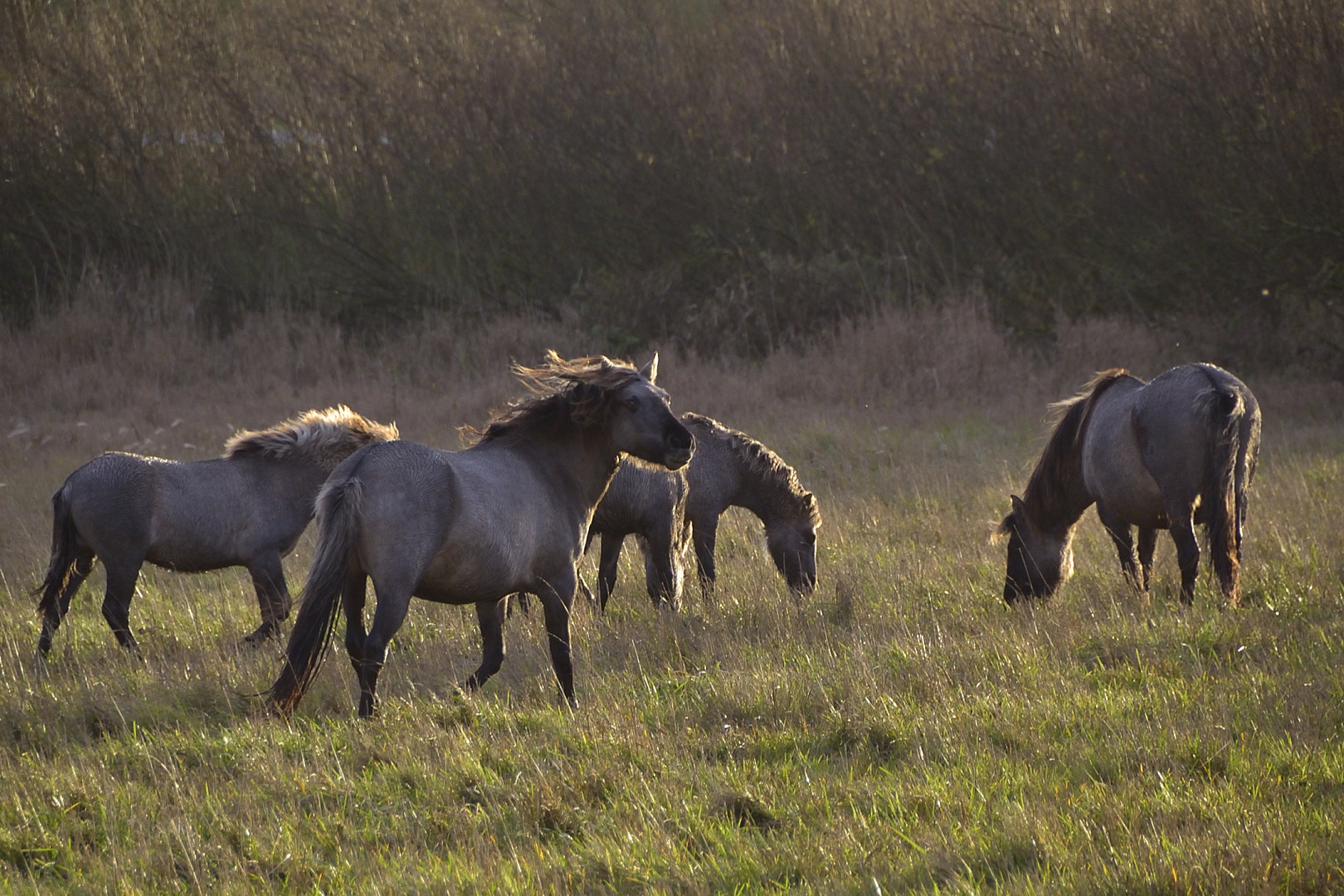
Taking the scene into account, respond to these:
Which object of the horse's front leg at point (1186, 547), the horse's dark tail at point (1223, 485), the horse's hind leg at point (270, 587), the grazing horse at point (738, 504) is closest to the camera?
the horse's dark tail at point (1223, 485)

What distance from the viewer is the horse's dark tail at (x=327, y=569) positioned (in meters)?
4.83

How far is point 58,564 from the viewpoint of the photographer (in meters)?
6.52

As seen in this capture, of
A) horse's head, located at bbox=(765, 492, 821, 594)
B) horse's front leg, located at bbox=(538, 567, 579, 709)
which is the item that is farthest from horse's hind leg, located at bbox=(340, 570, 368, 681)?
horse's head, located at bbox=(765, 492, 821, 594)

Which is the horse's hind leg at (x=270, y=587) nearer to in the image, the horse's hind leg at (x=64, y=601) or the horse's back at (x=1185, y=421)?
the horse's hind leg at (x=64, y=601)

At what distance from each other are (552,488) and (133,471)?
2742 mm

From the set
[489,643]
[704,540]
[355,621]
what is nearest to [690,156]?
[704,540]

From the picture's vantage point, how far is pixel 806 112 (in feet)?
60.5

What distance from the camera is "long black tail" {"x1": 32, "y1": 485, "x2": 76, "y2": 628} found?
21.2 feet

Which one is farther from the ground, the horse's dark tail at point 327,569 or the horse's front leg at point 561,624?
the horse's dark tail at point 327,569

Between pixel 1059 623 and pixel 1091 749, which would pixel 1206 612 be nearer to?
pixel 1059 623

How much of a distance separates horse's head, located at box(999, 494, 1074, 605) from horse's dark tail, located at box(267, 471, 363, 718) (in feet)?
12.9

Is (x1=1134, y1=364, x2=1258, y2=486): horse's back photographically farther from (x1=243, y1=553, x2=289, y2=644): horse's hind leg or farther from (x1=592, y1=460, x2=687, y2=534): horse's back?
(x1=243, y1=553, x2=289, y2=644): horse's hind leg

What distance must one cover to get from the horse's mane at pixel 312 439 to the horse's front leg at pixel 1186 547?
4.58m

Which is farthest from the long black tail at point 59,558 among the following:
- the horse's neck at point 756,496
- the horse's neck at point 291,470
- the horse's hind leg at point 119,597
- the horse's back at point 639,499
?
the horse's neck at point 756,496
